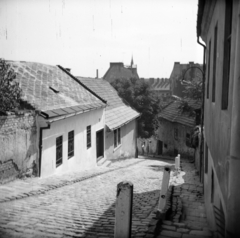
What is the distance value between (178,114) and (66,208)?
20.8m

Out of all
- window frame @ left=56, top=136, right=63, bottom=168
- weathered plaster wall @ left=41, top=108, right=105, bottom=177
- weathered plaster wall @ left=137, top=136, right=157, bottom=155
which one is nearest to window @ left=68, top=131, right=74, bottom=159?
weathered plaster wall @ left=41, top=108, right=105, bottom=177

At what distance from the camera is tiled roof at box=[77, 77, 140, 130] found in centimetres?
1843

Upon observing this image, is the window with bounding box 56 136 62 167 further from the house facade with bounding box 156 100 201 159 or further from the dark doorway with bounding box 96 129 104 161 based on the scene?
the house facade with bounding box 156 100 201 159

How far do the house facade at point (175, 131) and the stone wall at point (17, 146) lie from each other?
14384mm

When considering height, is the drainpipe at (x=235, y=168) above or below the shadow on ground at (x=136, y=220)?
above

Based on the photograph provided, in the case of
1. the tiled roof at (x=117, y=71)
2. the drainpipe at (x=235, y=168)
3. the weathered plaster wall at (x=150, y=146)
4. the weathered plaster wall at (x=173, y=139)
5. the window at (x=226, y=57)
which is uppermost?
the tiled roof at (x=117, y=71)

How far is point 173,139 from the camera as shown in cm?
2638

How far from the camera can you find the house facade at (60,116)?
9.57 meters

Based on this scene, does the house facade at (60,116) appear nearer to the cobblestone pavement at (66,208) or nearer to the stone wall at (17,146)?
the stone wall at (17,146)

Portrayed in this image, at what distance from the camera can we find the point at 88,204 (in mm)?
6434

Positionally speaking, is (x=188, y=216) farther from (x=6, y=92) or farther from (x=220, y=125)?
(x=6, y=92)

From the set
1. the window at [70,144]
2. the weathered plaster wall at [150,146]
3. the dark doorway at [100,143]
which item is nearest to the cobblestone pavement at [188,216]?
the window at [70,144]

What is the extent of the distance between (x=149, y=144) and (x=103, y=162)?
19115 millimetres

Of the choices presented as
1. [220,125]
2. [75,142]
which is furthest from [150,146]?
[220,125]
